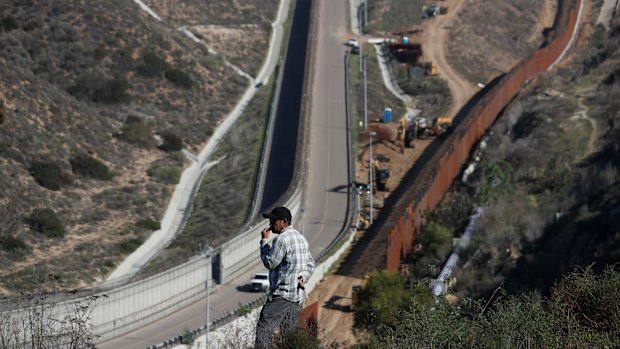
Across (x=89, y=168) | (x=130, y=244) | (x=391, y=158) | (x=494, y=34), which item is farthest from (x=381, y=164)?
(x=494, y=34)

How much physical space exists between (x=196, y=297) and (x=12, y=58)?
51778 millimetres

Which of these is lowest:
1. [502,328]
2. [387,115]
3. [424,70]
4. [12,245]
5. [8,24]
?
[12,245]

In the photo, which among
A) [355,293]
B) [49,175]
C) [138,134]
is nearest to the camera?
[355,293]

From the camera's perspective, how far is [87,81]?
90.9 metres

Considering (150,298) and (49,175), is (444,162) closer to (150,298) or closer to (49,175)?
(49,175)

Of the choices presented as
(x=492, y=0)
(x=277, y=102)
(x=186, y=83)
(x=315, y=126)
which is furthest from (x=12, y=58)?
(x=492, y=0)

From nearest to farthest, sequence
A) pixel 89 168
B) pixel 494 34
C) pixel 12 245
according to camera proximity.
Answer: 1. pixel 12 245
2. pixel 89 168
3. pixel 494 34

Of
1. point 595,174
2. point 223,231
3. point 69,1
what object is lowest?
point 223,231

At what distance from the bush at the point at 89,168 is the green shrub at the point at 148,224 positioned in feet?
26.8

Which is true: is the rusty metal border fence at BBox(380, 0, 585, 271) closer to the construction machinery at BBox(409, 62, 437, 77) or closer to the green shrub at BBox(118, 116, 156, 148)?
the construction machinery at BBox(409, 62, 437, 77)

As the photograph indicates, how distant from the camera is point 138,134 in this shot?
81.1 meters

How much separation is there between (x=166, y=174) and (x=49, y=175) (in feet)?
31.7

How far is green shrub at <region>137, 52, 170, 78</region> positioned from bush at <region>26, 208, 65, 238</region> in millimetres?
36736

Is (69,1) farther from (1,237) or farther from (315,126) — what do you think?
(1,237)
